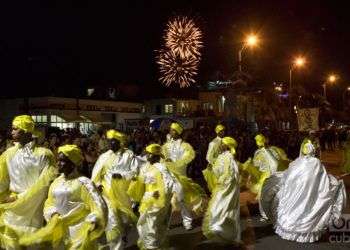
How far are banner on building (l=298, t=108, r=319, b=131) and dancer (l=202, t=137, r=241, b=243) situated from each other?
223 inches

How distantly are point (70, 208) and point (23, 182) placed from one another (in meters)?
1.29

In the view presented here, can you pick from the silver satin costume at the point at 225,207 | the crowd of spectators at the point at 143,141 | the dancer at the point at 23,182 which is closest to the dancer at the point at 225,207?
the silver satin costume at the point at 225,207

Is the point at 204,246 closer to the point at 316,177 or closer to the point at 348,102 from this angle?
the point at 316,177

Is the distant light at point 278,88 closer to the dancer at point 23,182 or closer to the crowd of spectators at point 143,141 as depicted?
the crowd of spectators at point 143,141

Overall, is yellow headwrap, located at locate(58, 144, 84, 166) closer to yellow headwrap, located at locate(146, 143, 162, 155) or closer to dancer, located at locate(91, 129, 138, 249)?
dancer, located at locate(91, 129, 138, 249)

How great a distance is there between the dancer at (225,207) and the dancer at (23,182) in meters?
3.28

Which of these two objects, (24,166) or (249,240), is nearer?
(24,166)

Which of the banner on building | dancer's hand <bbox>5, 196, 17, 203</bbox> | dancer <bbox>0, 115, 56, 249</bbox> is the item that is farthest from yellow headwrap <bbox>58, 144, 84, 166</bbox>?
the banner on building

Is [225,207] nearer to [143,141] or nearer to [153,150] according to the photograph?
[153,150]

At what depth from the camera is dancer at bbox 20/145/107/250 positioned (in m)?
5.29

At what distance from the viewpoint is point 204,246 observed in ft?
28.9

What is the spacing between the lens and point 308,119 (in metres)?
14.1

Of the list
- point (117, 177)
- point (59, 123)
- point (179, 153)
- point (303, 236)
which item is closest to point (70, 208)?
point (117, 177)

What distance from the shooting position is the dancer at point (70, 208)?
5285 millimetres
